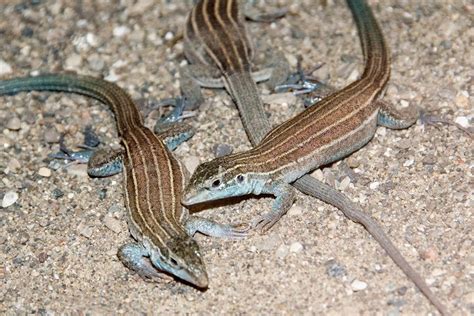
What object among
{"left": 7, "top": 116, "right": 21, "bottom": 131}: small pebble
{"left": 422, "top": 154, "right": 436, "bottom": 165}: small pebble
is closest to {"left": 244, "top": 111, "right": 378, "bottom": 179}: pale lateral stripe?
{"left": 422, "top": 154, "right": 436, "bottom": 165}: small pebble

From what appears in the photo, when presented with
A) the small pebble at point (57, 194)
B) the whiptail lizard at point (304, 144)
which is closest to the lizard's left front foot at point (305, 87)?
the whiptail lizard at point (304, 144)

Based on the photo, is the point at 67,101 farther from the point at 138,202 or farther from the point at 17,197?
the point at 138,202

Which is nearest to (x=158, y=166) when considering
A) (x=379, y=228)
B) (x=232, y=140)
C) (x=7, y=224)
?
→ (x=232, y=140)

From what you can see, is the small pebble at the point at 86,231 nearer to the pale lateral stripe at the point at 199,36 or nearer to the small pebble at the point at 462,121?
the pale lateral stripe at the point at 199,36

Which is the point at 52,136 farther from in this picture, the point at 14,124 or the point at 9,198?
the point at 9,198

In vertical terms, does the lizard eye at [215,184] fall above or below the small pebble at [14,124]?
above

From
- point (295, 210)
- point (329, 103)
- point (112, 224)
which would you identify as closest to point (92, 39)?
point (112, 224)
